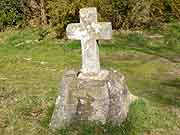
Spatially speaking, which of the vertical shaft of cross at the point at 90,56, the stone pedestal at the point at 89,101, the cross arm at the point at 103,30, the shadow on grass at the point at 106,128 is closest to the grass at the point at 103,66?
the shadow on grass at the point at 106,128

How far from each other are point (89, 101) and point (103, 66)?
5536mm

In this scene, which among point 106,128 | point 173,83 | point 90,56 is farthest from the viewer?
point 173,83

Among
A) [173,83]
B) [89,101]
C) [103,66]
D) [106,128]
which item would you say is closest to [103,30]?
[89,101]

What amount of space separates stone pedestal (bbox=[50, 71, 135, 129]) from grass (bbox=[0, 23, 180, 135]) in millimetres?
115

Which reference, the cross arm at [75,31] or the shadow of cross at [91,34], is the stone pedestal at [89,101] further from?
the cross arm at [75,31]

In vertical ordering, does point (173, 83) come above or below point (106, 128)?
below

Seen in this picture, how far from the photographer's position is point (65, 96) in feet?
20.6

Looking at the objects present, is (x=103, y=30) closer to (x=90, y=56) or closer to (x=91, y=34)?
(x=91, y=34)

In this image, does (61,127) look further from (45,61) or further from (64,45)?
(64,45)

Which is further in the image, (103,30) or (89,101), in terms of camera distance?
(103,30)

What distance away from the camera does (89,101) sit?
616cm

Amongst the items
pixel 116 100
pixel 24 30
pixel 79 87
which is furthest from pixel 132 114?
pixel 24 30

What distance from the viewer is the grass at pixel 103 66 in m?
6.48

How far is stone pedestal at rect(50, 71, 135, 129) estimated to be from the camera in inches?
242
